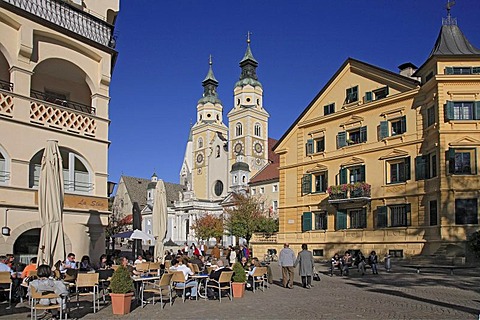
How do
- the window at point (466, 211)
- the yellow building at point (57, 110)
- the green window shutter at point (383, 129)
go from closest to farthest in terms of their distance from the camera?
the yellow building at point (57, 110) < the window at point (466, 211) < the green window shutter at point (383, 129)

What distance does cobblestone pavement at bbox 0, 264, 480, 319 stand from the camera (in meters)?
11.7

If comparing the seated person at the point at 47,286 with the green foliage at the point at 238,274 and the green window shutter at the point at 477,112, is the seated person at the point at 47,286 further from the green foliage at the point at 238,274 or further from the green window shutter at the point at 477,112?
the green window shutter at the point at 477,112

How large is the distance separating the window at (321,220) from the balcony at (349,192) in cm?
180

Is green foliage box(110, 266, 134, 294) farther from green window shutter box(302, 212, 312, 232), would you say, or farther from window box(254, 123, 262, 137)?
window box(254, 123, 262, 137)

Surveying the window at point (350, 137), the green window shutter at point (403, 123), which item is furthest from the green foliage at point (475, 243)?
the window at point (350, 137)

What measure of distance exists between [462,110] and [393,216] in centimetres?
760

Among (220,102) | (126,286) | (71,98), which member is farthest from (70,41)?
(220,102)

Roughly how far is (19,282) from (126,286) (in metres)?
3.66

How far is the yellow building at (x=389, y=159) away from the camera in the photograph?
1135 inches

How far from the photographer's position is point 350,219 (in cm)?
3506

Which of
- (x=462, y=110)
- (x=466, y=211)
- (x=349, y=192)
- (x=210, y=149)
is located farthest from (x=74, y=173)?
(x=210, y=149)

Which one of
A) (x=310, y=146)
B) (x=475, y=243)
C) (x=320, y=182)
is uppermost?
(x=310, y=146)

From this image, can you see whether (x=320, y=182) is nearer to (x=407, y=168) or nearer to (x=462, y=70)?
(x=407, y=168)

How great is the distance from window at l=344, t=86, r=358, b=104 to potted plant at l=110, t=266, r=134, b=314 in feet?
88.9
